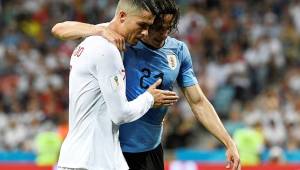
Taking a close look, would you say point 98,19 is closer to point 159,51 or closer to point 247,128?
point 247,128

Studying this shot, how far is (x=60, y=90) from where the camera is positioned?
14.8 m

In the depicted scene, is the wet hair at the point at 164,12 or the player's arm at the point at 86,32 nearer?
the player's arm at the point at 86,32

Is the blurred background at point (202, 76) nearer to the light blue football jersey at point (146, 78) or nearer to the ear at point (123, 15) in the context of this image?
the light blue football jersey at point (146, 78)

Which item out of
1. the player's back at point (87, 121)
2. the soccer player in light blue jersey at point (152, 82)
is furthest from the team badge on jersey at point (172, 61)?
the player's back at point (87, 121)

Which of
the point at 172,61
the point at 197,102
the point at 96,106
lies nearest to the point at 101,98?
the point at 96,106

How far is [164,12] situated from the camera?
5250mm

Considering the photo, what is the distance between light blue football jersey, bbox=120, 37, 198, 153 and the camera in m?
5.58

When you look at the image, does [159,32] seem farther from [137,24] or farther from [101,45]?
[101,45]

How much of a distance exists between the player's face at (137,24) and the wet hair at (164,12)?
212 millimetres

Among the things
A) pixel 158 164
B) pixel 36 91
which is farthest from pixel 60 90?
pixel 158 164

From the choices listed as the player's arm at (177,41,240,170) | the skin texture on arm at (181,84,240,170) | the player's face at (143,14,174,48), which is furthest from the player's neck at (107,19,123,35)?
the skin texture on arm at (181,84,240,170)

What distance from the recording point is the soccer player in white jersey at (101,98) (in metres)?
4.78

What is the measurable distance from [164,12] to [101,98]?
74 cm

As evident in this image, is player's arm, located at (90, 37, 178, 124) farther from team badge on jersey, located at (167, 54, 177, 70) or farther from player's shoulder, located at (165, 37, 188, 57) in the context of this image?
player's shoulder, located at (165, 37, 188, 57)
